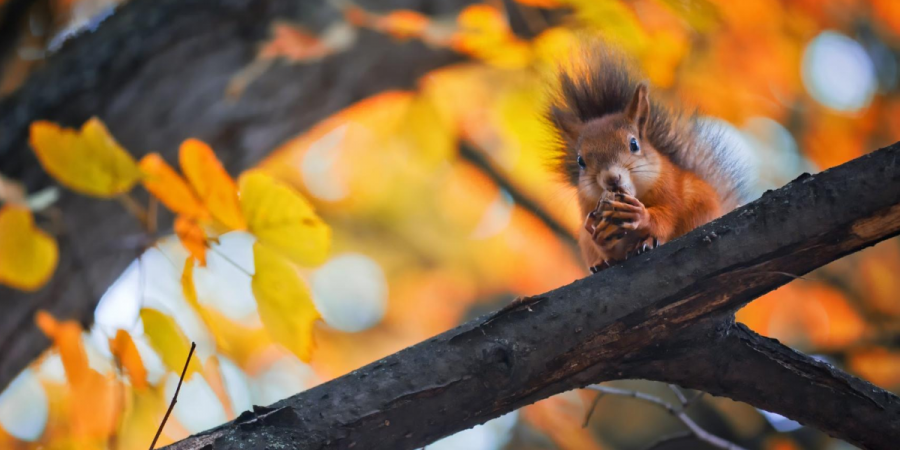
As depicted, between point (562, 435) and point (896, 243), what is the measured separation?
332 centimetres

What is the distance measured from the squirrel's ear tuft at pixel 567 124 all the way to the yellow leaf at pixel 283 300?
158cm

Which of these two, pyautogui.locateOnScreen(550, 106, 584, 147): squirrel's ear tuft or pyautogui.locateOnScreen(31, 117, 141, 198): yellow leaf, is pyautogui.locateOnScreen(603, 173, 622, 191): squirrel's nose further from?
pyautogui.locateOnScreen(31, 117, 141, 198): yellow leaf

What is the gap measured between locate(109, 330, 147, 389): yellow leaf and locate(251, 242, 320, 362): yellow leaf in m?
0.47

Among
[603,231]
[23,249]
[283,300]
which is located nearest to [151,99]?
[23,249]

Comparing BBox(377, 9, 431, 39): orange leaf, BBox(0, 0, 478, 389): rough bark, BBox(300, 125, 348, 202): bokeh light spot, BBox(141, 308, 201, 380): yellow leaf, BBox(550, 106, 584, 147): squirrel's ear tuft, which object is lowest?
BBox(141, 308, 201, 380): yellow leaf

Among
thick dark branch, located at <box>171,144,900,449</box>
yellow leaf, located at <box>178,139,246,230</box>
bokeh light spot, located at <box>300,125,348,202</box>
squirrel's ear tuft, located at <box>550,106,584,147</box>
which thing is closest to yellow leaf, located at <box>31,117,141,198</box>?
yellow leaf, located at <box>178,139,246,230</box>

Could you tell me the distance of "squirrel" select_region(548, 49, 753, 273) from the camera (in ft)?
8.84

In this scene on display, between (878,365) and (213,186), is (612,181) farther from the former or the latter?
(878,365)

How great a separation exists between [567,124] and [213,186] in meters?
1.69

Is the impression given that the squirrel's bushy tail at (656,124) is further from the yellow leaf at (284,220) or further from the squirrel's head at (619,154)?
the yellow leaf at (284,220)

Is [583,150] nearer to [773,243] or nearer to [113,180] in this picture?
[773,243]

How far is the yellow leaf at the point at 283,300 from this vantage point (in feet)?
7.70

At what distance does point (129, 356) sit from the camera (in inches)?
95.3

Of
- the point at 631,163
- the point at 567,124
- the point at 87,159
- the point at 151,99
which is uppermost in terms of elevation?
the point at 151,99
